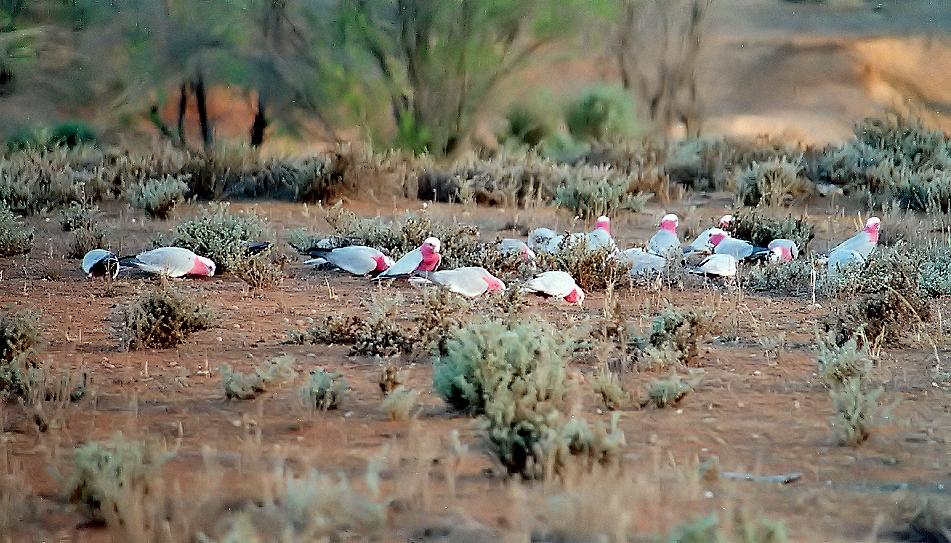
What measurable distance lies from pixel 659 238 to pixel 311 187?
6.54m

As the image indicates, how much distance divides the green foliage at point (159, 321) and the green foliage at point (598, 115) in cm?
2556

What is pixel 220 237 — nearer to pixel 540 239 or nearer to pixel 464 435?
pixel 540 239

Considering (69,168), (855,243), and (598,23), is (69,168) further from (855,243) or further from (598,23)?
(598,23)

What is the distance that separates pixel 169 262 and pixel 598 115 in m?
24.7

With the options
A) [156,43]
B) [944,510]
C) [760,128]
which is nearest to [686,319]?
[944,510]

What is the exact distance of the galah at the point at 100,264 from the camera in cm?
995

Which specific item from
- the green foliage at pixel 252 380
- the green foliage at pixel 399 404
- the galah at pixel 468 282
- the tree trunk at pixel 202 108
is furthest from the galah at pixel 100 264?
the tree trunk at pixel 202 108

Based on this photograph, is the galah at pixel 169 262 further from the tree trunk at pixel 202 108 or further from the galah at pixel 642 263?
the tree trunk at pixel 202 108

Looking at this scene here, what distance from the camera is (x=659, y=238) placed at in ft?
34.9

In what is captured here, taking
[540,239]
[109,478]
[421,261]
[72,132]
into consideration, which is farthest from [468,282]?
[72,132]

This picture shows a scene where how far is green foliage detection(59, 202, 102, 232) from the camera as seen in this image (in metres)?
13.2

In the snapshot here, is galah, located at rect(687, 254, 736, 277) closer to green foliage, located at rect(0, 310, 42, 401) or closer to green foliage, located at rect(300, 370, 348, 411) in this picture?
green foliage, located at rect(300, 370, 348, 411)

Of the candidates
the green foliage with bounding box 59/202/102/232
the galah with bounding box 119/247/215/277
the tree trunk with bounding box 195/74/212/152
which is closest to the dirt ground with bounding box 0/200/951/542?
the galah with bounding box 119/247/215/277

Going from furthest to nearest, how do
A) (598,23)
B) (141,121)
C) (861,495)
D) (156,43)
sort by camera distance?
(141,121)
(156,43)
(598,23)
(861,495)
